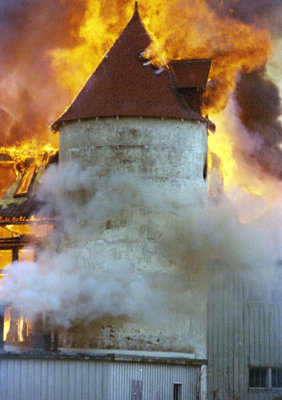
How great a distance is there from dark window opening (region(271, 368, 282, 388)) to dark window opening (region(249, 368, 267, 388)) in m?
0.41

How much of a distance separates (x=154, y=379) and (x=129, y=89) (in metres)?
16.7

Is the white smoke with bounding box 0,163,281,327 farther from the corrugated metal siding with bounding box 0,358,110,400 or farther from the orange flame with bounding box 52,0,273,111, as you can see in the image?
the corrugated metal siding with bounding box 0,358,110,400

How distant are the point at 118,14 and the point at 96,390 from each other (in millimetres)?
24525

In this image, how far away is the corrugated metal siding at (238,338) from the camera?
177ft

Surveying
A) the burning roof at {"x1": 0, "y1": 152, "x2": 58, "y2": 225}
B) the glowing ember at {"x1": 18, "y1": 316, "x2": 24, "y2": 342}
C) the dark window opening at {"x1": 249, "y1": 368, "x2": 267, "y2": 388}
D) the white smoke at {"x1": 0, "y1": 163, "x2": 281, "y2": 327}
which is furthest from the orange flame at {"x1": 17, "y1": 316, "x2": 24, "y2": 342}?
the dark window opening at {"x1": 249, "y1": 368, "x2": 267, "y2": 388}

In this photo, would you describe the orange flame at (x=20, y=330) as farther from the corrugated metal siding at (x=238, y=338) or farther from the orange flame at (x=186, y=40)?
the orange flame at (x=186, y=40)

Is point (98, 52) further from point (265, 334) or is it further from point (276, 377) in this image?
point (276, 377)

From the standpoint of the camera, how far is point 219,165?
61094 mm

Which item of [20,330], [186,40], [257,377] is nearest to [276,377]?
[257,377]

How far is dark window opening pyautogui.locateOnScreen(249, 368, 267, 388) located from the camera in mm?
54125

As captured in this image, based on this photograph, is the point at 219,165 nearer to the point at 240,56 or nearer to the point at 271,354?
the point at 240,56

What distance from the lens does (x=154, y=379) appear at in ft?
157

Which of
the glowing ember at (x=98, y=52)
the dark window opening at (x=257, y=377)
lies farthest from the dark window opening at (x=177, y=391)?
the glowing ember at (x=98, y=52)

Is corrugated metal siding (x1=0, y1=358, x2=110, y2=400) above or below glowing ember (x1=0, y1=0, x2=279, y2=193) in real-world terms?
below
